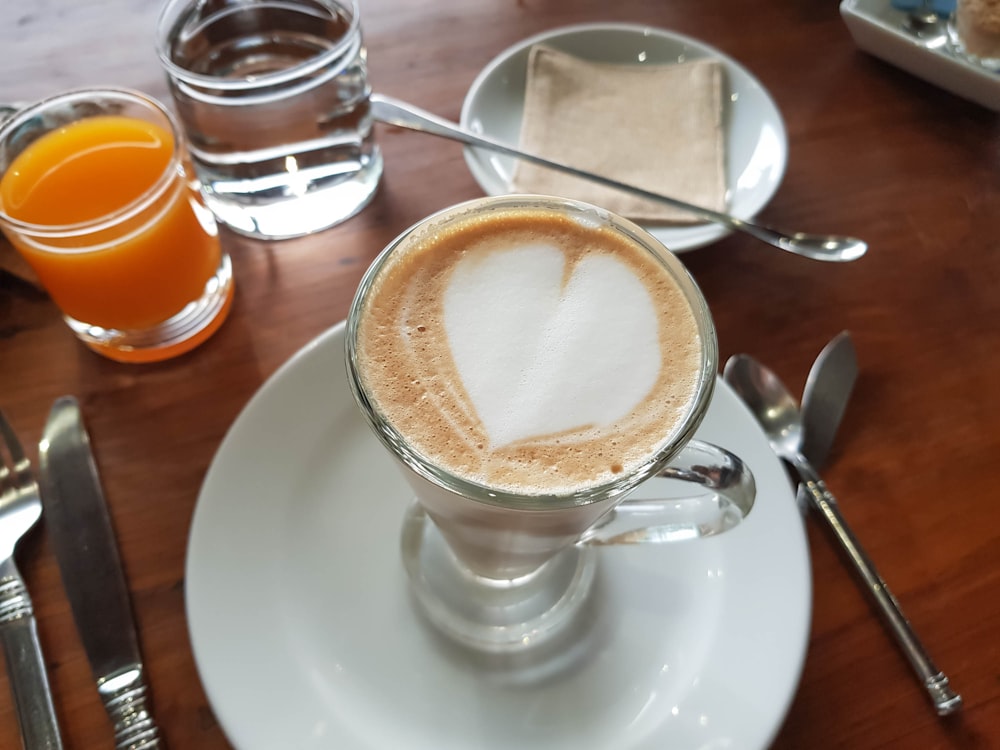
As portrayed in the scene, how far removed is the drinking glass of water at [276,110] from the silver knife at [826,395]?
0.51 m

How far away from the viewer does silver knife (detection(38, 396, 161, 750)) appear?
55cm

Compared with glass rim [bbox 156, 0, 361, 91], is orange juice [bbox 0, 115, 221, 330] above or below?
below

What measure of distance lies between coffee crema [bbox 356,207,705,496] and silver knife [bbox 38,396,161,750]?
0.91ft

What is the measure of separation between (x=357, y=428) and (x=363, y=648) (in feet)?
0.61

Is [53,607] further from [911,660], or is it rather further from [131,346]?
[911,660]

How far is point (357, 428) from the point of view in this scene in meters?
0.68

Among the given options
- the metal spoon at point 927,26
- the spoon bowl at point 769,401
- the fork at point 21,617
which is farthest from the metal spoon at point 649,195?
the fork at point 21,617

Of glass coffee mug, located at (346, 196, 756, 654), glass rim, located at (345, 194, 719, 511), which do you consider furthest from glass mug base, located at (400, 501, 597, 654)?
glass rim, located at (345, 194, 719, 511)

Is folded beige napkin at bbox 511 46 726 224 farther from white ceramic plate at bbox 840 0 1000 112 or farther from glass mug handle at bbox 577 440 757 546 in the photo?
glass mug handle at bbox 577 440 757 546

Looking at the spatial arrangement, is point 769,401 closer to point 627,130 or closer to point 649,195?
point 649,195

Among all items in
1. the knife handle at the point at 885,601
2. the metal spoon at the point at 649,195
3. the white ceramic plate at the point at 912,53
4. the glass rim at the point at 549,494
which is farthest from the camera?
the white ceramic plate at the point at 912,53

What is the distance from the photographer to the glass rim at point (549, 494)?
0.46 meters

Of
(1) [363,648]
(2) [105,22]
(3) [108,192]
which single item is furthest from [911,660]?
(2) [105,22]

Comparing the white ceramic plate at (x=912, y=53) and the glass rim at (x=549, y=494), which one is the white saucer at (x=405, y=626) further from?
the white ceramic plate at (x=912, y=53)
